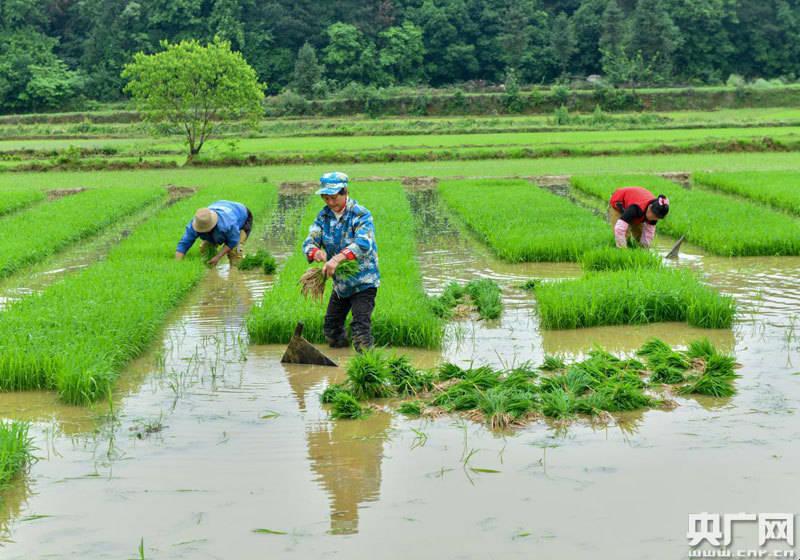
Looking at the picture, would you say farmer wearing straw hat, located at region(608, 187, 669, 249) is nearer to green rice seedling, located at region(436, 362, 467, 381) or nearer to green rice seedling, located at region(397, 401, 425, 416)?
green rice seedling, located at region(436, 362, 467, 381)

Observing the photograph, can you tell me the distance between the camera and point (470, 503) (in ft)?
12.9

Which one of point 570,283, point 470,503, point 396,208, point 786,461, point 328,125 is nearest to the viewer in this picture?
point 470,503

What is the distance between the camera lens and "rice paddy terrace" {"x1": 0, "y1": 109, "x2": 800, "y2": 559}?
3.79m

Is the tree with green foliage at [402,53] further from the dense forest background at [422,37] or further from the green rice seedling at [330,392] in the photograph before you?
the green rice seedling at [330,392]

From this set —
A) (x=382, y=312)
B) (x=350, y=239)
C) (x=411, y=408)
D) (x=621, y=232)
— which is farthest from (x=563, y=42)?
(x=411, y=408)

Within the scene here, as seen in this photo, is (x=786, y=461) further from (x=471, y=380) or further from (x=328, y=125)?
(x=328, y=125)

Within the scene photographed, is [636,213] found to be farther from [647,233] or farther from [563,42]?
[563,42]

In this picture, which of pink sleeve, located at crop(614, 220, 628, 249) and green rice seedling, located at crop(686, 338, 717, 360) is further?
pink sleeve, located at crop(614, 220, 628, 249)

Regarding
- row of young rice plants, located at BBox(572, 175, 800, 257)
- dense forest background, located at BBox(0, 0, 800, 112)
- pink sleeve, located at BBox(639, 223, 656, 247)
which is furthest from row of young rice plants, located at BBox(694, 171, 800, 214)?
dense forest background, located at BBox(0, 0, 800, 112)

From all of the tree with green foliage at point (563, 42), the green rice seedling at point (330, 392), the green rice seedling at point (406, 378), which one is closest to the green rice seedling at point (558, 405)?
the green rice seedling at point (406, 378)

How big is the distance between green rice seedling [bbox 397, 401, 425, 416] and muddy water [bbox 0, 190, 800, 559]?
12 cm

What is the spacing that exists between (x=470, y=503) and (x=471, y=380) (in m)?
1.55

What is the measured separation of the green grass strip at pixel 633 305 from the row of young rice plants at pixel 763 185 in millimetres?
6716

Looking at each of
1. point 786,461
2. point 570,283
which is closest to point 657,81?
point 570,283
